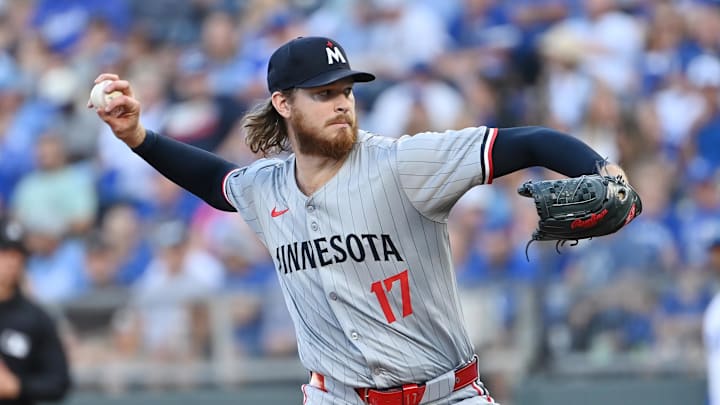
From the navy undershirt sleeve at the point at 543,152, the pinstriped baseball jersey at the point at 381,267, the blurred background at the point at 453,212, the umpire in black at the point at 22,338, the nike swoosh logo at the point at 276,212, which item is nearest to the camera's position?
the navy undershirt sleeve at the point at 543,152

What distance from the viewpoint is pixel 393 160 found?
4090 millimetres

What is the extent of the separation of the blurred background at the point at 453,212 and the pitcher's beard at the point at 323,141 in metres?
4.07

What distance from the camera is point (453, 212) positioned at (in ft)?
28.9

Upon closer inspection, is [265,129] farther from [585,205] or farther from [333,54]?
[585,205]

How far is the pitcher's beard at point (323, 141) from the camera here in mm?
4145

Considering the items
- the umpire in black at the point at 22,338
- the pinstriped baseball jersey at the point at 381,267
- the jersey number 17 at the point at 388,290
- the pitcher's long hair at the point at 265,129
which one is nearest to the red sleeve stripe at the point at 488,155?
the pinstriped baseball jersey at the point at 381,267

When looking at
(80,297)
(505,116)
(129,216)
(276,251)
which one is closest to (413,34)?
(505,116)

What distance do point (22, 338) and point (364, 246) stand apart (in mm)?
3326

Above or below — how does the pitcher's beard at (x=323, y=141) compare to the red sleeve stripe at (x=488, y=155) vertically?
Answer: above

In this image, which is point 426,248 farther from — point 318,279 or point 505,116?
point 505,116

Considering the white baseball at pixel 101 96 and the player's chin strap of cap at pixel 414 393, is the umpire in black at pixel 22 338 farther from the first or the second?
the player's chin strap of cap at pixel 414 393

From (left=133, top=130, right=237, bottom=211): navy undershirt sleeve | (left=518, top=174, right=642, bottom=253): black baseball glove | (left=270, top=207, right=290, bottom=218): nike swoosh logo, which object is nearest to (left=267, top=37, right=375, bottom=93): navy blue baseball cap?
(left=270, top=207, right=290, bottom=218): nike swoosh logo

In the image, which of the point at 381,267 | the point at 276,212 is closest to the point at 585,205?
the point at 381,267

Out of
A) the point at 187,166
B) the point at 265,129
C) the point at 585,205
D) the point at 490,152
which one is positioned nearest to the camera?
the point at 585,205
